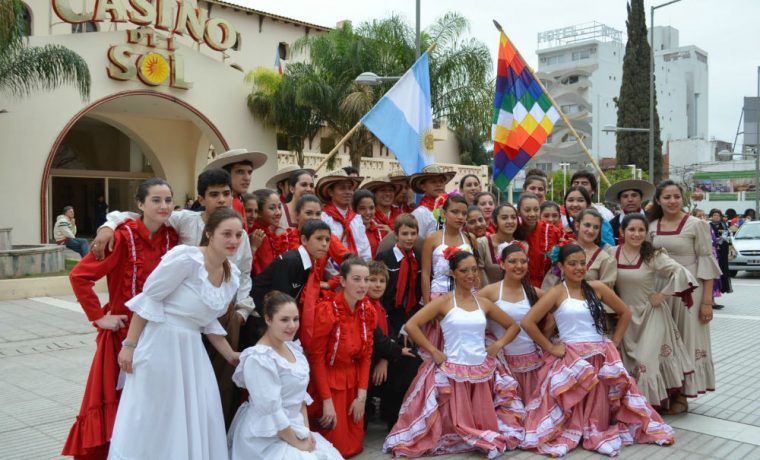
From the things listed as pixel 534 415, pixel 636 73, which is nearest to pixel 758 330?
pixel 534 415

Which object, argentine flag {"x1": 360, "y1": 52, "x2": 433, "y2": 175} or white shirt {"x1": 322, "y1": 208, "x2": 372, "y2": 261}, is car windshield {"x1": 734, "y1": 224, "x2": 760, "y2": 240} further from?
Result: white shirt {"x1": 322, "y1": 208, "x2": 372, "y2": 261}

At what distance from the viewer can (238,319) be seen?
4.50 metres

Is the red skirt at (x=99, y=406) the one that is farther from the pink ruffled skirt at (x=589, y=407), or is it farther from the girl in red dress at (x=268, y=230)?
the pink ruffled skirt at (x=589, y=407)

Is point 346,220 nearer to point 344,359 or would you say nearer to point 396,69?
point 344,359

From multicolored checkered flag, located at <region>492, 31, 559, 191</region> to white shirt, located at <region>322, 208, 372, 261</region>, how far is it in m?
3.54

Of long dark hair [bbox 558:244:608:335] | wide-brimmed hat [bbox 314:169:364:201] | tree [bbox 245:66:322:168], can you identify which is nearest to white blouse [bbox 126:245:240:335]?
wide-brimmed hat [bbox 314:169:364:201]

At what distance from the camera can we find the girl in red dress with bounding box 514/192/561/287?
19.6 ft

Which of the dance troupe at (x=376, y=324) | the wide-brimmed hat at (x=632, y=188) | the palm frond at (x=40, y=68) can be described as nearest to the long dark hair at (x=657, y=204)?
the dance troupe at (x=376, y=324)

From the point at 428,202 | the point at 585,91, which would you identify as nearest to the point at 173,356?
the point at 428,202

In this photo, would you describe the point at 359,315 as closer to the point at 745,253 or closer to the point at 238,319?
the point at 238,319

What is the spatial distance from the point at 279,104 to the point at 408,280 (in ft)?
55.4

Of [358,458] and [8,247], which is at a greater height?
[8,247]

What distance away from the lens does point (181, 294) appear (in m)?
3.84

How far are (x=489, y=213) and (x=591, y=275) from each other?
1442 mm
